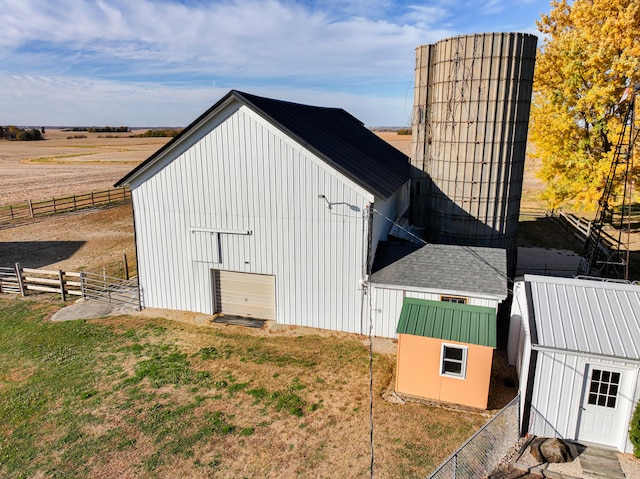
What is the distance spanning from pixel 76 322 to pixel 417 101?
57.5 feet

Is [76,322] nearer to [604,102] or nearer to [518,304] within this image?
[518,304]

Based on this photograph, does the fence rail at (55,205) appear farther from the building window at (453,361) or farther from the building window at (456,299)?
the building window at (453,361)

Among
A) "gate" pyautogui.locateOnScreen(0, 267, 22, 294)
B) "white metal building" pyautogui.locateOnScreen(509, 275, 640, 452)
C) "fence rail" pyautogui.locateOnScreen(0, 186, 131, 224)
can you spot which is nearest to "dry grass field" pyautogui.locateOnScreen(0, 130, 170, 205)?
"fence rail" pyautogui.locateOnScreen(0, 186, 131, 224)

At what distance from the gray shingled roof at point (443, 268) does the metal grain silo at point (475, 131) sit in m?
3.23

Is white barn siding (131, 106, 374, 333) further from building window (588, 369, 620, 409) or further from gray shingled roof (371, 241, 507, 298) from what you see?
building window (588, 369, 620, 409)

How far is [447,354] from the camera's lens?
468 inches

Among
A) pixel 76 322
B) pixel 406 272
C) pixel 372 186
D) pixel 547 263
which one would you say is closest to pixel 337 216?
pixel 372 186

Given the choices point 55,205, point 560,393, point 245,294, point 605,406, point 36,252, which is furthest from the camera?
point 55,205

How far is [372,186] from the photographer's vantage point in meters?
15.5

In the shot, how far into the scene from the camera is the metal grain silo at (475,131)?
17.1 m

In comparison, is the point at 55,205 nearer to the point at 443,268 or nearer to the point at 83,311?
the point at 83,311

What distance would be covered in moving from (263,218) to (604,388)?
1157cm

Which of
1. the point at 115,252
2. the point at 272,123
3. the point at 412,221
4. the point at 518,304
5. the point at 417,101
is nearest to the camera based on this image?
the point at 518,304

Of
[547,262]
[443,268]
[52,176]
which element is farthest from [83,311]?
[52,176]
